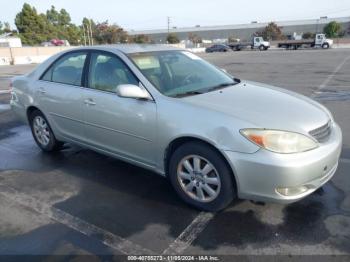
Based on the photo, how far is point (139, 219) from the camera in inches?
132

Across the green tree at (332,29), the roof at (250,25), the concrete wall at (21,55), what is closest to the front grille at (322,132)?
the concrete wall at (21,55)

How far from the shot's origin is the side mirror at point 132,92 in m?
3.51

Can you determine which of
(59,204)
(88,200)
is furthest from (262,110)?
(59,204)

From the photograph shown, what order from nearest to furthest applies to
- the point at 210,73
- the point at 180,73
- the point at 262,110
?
the point at 262,110, the point at 180,73, the point at 210,73

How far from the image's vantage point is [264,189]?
3006 millimetres

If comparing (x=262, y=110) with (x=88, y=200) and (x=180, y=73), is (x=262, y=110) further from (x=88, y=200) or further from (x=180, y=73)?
(x=88, y=200)

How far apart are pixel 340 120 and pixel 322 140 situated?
152 inches

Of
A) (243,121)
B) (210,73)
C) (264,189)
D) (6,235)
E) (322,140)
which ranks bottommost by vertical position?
(6,235)

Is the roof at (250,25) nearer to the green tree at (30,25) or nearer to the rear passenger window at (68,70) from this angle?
the green tree at (30,25)

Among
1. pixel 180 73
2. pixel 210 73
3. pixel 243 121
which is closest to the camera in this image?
pixel 243 121

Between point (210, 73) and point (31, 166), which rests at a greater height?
point (210, 73)

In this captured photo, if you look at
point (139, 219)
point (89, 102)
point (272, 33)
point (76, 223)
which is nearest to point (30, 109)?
point (89, 102)

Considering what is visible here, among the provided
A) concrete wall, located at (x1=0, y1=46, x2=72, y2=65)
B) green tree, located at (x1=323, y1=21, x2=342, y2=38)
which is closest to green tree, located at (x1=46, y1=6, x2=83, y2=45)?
concrete wall, located at (x1=0, y1=46, x2=72, y2=65)

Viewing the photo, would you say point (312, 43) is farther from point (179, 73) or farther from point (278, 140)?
point (278, 140)
